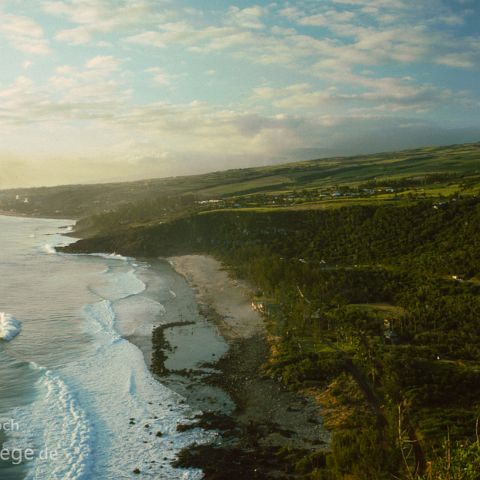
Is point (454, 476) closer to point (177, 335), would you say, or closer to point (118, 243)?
point (177, 335)

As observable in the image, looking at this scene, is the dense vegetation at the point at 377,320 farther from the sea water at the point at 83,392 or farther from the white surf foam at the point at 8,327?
the white surf foam at the point at 8,327

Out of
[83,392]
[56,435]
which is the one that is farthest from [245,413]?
[83,392]

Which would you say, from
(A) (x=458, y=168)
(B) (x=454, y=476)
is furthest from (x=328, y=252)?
(A) (x=458, y=168)

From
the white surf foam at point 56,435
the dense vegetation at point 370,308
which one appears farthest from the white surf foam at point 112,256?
the white surf foam at point 56,435

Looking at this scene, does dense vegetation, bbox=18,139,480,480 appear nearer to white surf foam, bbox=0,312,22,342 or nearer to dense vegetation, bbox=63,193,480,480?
dense vegetation, bbox=63,193,480,480

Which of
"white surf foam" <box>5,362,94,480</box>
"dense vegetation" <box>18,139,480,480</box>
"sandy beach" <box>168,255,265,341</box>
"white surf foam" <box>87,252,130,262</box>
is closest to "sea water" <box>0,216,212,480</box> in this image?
"white surf foam" <box>5,362,94,480</box>

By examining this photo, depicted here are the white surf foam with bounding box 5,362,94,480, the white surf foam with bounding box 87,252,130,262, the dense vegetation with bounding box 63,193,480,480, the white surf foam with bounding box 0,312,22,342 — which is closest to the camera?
the dense vegetation with bounding box 63,193,480,480
